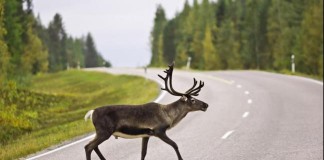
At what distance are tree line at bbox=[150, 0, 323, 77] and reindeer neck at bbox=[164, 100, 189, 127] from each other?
1721 inches

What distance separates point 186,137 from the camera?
1341 cm

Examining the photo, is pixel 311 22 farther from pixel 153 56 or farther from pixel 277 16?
pixel 153 56

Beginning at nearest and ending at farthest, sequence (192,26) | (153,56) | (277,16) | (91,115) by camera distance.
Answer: (91,115) < (277,16) < (192,26) < (153,56)

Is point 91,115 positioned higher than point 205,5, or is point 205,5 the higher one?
point 205,5

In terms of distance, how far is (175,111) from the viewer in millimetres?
8539

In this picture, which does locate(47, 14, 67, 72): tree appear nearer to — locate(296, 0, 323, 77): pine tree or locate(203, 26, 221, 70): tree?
locate(203, 26, 221, 70): tree

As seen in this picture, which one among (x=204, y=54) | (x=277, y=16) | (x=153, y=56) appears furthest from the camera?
(x=153, y=56)

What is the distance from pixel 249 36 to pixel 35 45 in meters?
35.4

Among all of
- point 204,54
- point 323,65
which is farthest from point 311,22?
point 204,54

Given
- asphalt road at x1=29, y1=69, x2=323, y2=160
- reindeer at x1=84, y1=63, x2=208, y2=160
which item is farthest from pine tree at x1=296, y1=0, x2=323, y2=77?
reindeer at x1=84, y1=63, x2=208, y2=160

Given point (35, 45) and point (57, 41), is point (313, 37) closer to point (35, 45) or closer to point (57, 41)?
point (35, 45)

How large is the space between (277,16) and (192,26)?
3031cm

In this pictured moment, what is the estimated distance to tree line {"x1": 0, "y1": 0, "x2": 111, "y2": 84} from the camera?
41.4 meters

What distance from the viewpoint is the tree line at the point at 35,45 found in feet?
136
